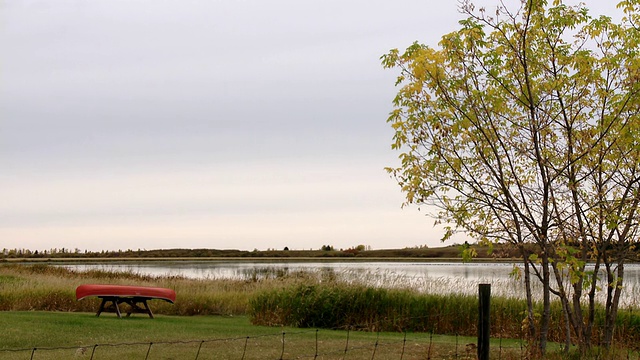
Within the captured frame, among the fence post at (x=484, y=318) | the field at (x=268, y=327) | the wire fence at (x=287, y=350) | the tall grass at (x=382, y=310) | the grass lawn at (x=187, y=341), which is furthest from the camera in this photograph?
the tall grass at (x=382, y=310)

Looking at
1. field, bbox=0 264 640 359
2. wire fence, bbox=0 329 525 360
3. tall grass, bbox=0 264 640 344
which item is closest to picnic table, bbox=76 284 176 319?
field, bbox=0 264 640 359

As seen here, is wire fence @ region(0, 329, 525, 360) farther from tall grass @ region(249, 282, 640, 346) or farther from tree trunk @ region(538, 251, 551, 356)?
tall grass @ region(249, 282, 640, 346)

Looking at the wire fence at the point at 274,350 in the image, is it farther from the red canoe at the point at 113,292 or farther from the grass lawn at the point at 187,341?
the red canoe at the point at 113,292

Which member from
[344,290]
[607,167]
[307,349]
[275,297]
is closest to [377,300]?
[344,290]

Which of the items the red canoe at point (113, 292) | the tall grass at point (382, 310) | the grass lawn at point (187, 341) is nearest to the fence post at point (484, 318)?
the grass lawn at point (187, 341)

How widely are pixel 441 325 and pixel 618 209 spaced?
6313 millimetres

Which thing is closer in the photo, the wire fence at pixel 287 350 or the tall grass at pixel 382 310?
the wire fence at pixel 287 350

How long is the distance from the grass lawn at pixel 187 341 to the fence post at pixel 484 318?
2.40 m

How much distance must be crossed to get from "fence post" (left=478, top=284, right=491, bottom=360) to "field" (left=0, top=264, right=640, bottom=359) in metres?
1.96

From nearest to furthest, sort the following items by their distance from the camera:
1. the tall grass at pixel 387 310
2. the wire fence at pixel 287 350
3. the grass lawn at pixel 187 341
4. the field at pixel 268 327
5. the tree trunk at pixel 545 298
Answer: the tree trunk at pixel 545 298
the wire fence at pixel 287 350
the grass lawn at pixel 187 341
the field at pixel 268 327
the tall grass at pixel 387 310

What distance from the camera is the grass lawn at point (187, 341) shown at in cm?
1071

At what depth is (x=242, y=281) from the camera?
23859 millimetres

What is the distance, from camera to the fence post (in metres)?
8.30

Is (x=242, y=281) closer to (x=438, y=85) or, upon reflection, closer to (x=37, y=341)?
(x=37, y=341)
